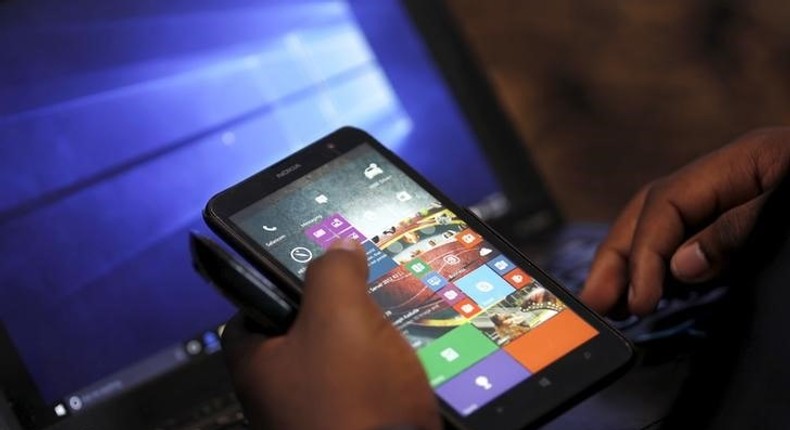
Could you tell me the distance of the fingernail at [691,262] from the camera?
0.83 meters

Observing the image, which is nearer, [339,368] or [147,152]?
[339,368]

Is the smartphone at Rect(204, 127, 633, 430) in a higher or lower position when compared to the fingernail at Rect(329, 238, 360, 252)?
lower

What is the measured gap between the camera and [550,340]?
2.47ft

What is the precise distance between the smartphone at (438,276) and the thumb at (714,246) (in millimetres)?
95

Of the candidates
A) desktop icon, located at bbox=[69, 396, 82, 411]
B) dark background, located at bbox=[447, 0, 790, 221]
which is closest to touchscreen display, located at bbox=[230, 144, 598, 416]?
desktop icon, located at bbox=[69, 396, 82, 411]

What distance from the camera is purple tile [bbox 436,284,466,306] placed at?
0.77m

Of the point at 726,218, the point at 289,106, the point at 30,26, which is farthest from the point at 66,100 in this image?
the point at 726,218

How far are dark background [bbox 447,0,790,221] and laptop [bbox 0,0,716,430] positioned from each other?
17 centimetres

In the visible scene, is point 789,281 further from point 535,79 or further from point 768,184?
point 535,79

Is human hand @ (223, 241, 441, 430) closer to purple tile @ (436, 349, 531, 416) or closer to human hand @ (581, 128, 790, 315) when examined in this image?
purple tile @ (436, 349, 531, 416)

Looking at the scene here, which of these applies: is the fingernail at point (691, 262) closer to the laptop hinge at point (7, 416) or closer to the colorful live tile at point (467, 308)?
the colorful live tile at point (467, 308)

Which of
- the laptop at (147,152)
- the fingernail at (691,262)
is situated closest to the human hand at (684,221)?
the fingernail at (691,262)

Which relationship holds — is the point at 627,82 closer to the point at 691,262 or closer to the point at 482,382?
the point at 691,262

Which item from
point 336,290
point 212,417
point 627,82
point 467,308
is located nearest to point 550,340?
point 467,308
